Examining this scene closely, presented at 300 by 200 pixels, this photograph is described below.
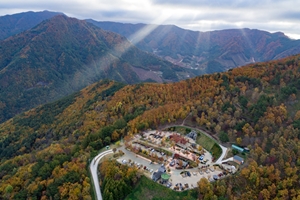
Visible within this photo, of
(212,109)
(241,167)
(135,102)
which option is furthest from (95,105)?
(241,167)

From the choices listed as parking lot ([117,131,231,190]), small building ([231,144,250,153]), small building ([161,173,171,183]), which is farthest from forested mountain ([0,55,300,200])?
small building ([161,173,171,183])

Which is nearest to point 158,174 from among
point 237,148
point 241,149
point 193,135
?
point 193,135

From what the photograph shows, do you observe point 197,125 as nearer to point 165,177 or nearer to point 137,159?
point 137,159

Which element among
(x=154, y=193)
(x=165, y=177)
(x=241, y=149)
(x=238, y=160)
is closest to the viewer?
(x=154, y=193)

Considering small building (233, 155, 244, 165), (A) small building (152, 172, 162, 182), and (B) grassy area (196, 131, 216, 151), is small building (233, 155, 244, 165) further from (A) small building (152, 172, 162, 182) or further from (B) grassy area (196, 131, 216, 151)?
(A) small building (152, 172, 162, 182)

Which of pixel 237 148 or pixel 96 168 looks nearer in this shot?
pixel 96 168

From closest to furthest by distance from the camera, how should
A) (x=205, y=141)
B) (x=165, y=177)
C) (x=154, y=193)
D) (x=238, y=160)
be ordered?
(x=154, y=193)
(x=165, y=177)
(x=238, y=160)
(x=205, y=141)

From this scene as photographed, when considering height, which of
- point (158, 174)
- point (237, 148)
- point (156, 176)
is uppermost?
point (237, 148)
